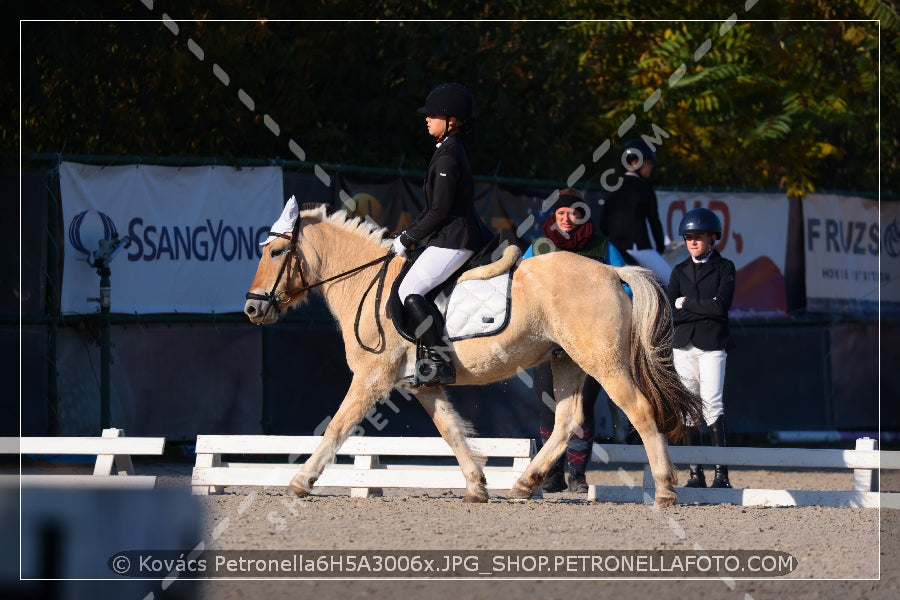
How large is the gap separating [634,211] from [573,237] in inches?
50.6

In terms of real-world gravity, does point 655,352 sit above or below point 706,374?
above

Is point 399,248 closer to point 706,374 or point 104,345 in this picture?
point 706,374

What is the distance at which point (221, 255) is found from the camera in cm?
1259

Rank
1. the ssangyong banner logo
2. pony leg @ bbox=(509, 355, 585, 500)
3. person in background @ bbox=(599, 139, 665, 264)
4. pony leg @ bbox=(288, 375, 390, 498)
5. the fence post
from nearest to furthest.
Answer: pony leg @ bbox=(288, 375, 390, 498), pony leg @ bbox=(509, 355, 585, 500), the fence post, person in background @ bbox=(599, 139, 665, 264), the ssangyong banner logo

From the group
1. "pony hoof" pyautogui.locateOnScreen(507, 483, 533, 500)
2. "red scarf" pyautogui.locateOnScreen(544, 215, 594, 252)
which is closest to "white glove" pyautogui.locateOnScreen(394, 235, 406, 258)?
"red scarf" pyautogui.locateOnScreen(544, 215, 594, 252)

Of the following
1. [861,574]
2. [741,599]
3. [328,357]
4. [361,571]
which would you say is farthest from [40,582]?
[328,357]

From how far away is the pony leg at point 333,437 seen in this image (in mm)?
8422

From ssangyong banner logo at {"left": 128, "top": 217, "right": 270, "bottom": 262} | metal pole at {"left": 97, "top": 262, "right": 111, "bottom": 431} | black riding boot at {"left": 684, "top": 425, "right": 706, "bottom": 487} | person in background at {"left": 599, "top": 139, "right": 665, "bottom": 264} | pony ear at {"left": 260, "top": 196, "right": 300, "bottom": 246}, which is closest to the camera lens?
pony ear at {"left": 260, "top": 196, "right": 300, "bottom": 246}

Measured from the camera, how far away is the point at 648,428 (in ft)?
27.9

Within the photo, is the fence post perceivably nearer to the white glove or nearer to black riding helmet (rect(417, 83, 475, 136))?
the white glove

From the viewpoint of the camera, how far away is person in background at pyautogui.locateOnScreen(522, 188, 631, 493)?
962 cm

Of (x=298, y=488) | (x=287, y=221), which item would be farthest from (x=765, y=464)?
(x=287, y=221)

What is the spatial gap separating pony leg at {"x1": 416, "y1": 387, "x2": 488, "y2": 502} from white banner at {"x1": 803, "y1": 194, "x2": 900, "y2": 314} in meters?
8.56
